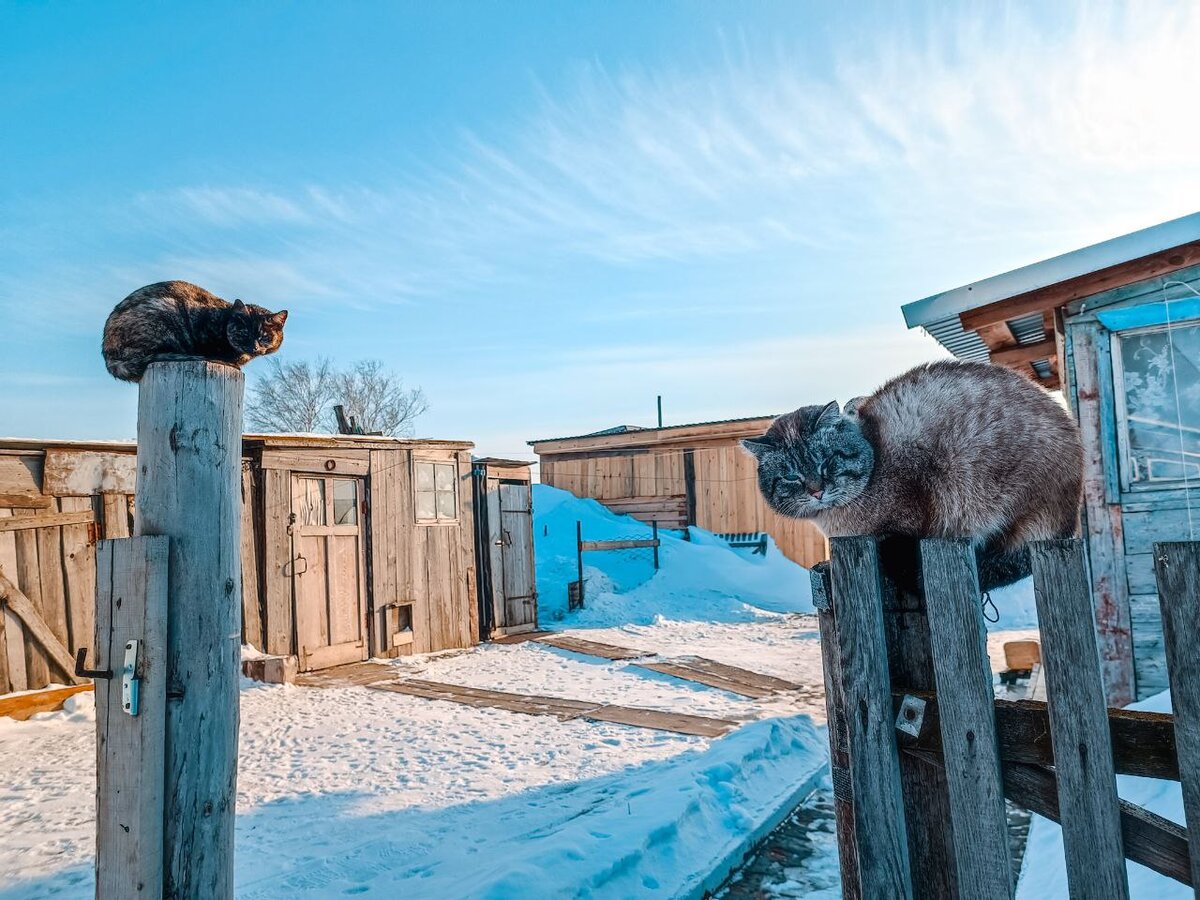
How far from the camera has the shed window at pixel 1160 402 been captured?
234 inches

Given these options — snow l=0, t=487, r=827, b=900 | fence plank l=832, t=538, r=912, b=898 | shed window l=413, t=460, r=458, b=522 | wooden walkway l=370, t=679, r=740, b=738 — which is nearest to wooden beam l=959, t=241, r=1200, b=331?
snow l=0, t=487, r=827, b=900

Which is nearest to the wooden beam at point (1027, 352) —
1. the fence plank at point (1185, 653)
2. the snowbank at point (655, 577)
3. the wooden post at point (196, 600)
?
the fence plank at point (1185, 653)

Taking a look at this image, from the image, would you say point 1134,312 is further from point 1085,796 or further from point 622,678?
point 622,678

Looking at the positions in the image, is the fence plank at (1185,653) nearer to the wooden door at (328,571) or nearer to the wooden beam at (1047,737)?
the wooden beam at (1047,737)

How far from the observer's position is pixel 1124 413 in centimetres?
617

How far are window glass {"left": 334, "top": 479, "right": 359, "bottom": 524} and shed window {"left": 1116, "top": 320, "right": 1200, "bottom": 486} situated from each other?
9.81 m

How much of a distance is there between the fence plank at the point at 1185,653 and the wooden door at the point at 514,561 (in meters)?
12.8

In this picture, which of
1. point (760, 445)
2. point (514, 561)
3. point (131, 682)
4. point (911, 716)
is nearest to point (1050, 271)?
point (760, 445)

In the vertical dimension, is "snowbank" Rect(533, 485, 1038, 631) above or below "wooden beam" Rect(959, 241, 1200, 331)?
below

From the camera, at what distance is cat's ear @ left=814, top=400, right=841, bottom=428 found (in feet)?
7.27

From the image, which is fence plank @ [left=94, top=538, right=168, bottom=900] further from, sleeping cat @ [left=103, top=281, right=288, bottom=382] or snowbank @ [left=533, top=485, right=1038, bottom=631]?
snowbank @ [left=533, top=485, right=1038, bottom=631]

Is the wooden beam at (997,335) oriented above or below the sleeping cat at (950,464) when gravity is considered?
above

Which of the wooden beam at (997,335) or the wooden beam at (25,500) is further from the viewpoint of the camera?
the wooden beam at (25,500)

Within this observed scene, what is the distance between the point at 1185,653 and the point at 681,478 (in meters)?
20.3
